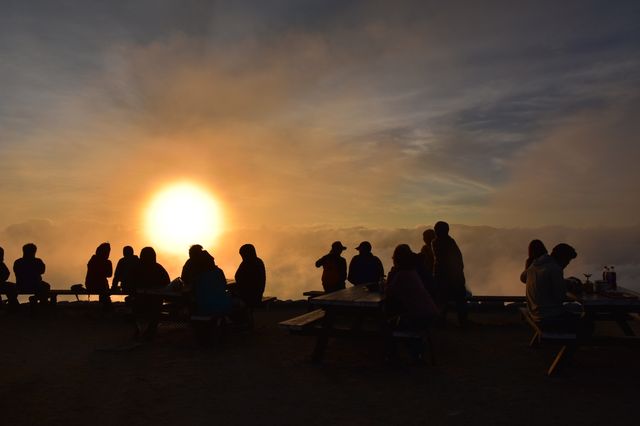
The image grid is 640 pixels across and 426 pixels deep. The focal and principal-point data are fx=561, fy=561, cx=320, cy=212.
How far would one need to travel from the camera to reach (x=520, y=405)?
21.5 ft

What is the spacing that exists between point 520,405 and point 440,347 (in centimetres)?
330

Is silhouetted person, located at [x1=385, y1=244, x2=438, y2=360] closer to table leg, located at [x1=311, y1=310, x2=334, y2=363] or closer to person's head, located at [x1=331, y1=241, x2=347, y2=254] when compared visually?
table leg, located at [x1=311, y1=310, x2=334, y2=363]

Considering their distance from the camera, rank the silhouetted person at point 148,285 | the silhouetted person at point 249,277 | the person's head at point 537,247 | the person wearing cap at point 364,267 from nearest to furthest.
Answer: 1. the person's head at point 537,247
2. the silhouetted person at point 148,285
3. the silhouetted person at point 249,277
4. the person wearing cap at point 364,267

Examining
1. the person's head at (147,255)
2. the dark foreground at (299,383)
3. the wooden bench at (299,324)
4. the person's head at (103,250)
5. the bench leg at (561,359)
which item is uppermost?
the person's head at (103,250)

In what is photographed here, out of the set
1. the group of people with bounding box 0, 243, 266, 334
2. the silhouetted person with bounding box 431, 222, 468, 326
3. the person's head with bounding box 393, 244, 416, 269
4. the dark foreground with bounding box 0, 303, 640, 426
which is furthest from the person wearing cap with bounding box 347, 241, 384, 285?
the person's head with bounding box 393, 244, 416, 269

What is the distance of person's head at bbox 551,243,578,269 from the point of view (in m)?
8.42

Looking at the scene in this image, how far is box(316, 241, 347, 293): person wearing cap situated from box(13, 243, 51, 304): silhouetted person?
7501 millimetres

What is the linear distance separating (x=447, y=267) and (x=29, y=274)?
10349 millimetres

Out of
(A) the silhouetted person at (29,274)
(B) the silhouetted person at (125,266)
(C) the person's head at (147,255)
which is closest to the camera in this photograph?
(C) the person's head at (147,255)

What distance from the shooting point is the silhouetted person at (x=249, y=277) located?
1142cm

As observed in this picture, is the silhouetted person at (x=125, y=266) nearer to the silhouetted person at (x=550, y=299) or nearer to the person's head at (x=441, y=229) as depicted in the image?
the person's head at (x=441, y=229)

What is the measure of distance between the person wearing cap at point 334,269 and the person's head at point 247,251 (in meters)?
1.67

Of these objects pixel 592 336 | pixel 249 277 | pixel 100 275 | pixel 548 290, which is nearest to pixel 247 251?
pixel 249 277

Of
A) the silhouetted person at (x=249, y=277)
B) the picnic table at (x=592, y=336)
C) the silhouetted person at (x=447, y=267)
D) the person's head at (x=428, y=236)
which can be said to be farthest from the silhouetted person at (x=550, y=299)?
the silhouetted person at (x=249, y=277)
